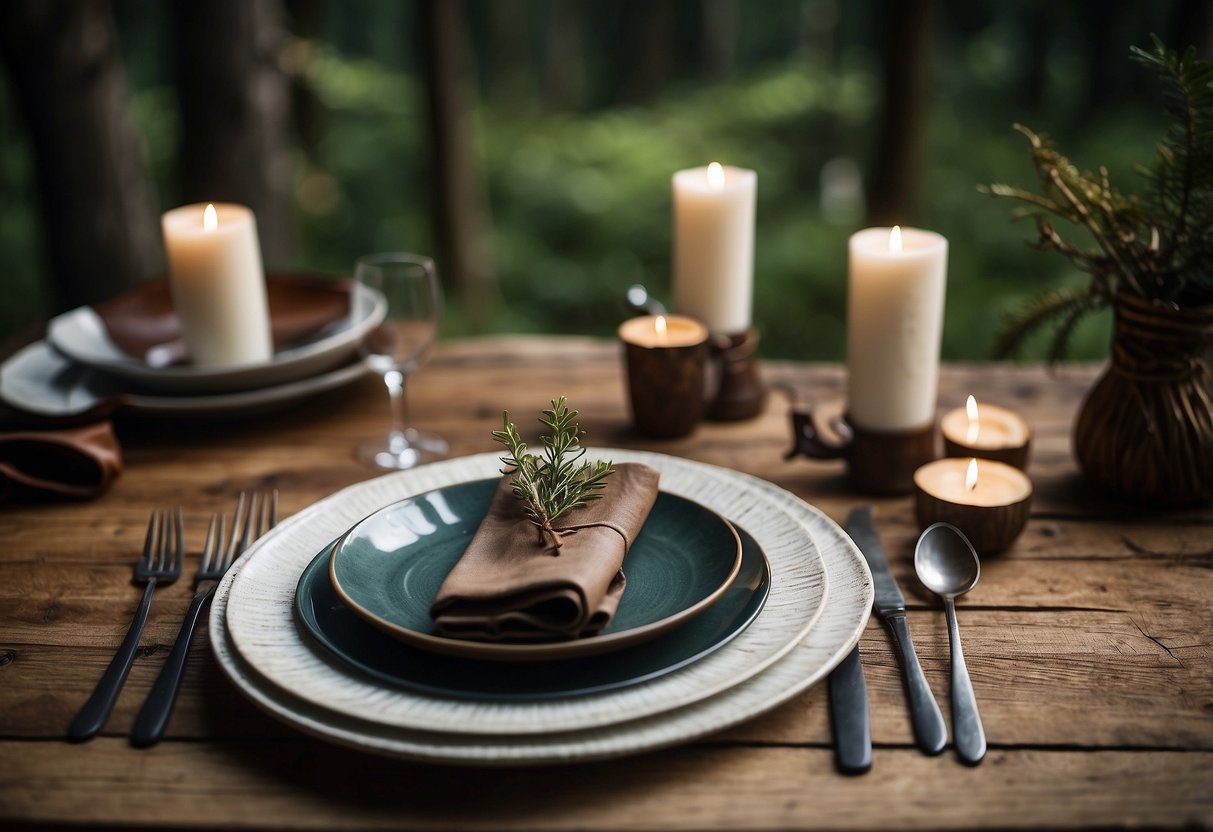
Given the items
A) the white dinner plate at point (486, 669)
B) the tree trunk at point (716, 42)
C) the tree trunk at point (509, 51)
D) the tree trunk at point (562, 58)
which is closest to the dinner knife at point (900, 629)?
the white dinner plate at point (486, 669)

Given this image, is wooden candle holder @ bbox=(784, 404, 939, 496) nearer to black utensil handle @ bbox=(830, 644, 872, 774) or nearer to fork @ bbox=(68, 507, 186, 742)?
black utensil handle @ bbox=(830, 644, 872, 774)

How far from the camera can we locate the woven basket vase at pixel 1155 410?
1280 mm

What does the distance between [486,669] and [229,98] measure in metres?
3.03

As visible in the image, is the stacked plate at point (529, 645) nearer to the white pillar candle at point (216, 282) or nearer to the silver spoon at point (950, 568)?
the silver spoon at point (950, 568)

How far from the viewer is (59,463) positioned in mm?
1454

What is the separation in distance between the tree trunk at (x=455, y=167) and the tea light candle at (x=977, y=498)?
13.3 ft

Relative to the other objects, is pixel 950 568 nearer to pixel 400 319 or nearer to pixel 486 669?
pixel 486 669

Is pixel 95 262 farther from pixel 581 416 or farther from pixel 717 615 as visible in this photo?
pixel 717 615

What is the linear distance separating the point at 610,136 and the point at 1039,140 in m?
6.15

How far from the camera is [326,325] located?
1.83 meters

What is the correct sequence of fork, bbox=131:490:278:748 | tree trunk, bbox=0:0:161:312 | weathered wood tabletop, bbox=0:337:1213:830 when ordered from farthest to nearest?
tree trunk, bbox=0:0:161:312 → fork, bbox=131:490:278:748 → weathered wood tabletop, bbox=0:337:1213:830

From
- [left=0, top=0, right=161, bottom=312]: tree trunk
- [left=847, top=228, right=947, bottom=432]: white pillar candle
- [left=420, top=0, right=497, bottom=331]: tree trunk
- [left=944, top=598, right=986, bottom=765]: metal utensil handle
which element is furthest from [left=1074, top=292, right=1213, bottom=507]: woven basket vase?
[left=420, top=0, right=497, bottom=331]: tree trunk

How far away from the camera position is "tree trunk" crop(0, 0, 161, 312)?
2.70 m

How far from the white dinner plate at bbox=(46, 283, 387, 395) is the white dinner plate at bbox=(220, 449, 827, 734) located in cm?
42
